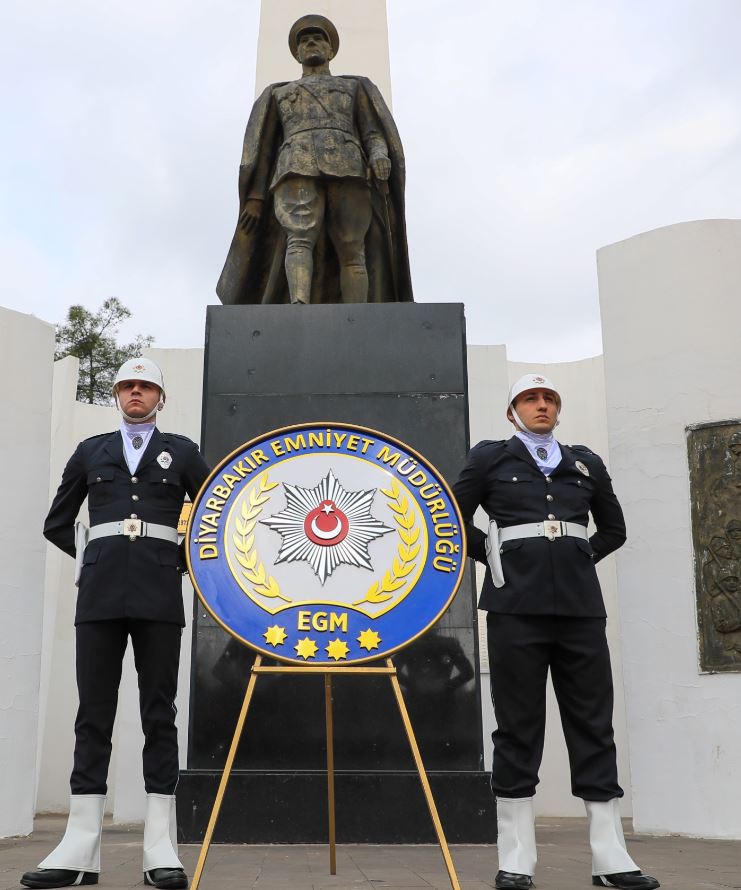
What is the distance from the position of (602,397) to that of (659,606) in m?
4.39

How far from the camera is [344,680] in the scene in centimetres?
407

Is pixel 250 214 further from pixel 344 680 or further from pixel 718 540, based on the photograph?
pixel 718 540

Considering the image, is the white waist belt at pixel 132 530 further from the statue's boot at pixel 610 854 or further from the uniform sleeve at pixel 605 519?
the statue's boot at pixel 610 854

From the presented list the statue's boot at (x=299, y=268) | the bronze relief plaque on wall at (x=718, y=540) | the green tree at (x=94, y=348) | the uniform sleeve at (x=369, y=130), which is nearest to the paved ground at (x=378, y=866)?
the bronze relief plaque on wall at (x=718, y=540)

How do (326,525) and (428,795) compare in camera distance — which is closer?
(428,795)

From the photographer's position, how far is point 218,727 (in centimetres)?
398

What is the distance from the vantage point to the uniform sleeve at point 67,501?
3.27 meters

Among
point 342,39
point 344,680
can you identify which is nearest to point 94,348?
point 342,39

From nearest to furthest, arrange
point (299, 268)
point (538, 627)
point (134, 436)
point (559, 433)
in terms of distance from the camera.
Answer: point (538, 627) → point (134, 436) → point (299, 268) → point (559, 433)

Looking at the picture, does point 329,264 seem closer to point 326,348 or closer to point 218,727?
point 326,348

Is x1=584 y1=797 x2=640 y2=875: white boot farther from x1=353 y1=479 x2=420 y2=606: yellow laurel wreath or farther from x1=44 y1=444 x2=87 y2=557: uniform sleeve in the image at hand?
x1=44 y1=444 x2=87 y2=557: uniform sleeve

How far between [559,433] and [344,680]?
6.45 meters

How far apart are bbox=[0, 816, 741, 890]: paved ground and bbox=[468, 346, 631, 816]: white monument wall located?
4282mm

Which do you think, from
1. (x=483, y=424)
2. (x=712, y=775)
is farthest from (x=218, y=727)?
(x=483, y=424)
